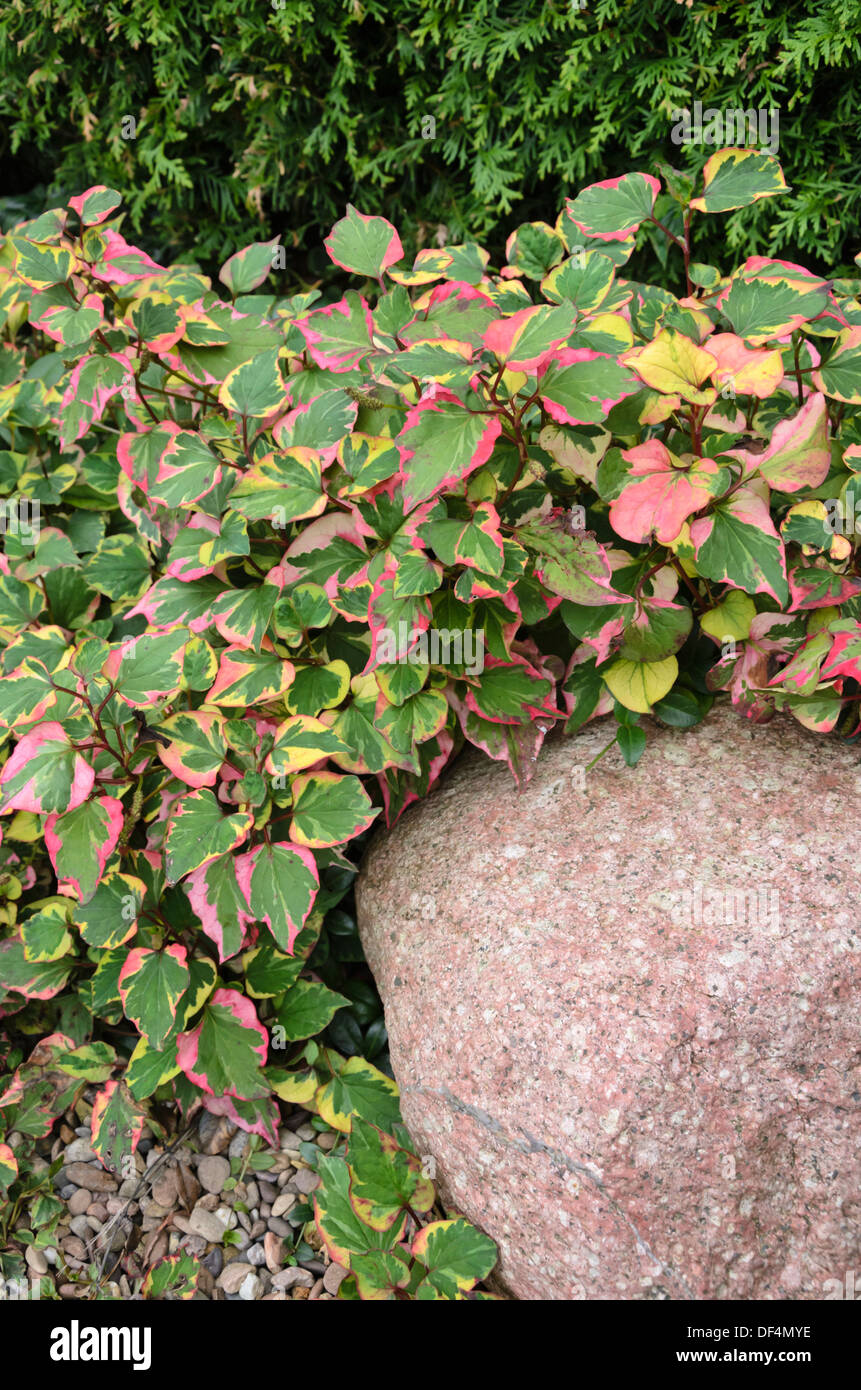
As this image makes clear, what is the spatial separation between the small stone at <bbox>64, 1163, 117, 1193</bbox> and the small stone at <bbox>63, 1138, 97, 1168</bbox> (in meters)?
0.01

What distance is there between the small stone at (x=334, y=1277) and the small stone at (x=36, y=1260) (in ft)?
1.71

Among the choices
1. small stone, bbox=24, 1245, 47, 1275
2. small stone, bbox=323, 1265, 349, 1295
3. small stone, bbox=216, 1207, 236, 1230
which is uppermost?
small stone, bbox=323, 1265, 349, 1295

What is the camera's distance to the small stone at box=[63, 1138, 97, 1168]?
6.87ft

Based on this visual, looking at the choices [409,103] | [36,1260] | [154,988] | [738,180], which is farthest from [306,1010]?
[409,103]

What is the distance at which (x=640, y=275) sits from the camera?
2756 millimetres

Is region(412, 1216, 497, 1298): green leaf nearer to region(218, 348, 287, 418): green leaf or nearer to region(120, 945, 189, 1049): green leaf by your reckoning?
region(120, 945, 189, 1049): green leaf

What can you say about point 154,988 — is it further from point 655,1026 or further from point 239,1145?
point 655,1026

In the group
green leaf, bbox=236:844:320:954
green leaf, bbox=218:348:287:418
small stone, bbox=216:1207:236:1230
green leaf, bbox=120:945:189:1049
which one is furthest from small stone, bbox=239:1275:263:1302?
green leaf, bbox=218:348:287:418

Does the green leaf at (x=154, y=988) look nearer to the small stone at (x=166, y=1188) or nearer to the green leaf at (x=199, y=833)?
the green leaf at (x=199, y=833)

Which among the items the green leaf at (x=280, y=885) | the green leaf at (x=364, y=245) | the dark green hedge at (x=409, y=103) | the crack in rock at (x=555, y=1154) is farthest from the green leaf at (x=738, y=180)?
the crack in rock at (x=555, y=1154)

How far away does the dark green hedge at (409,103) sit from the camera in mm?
2375
